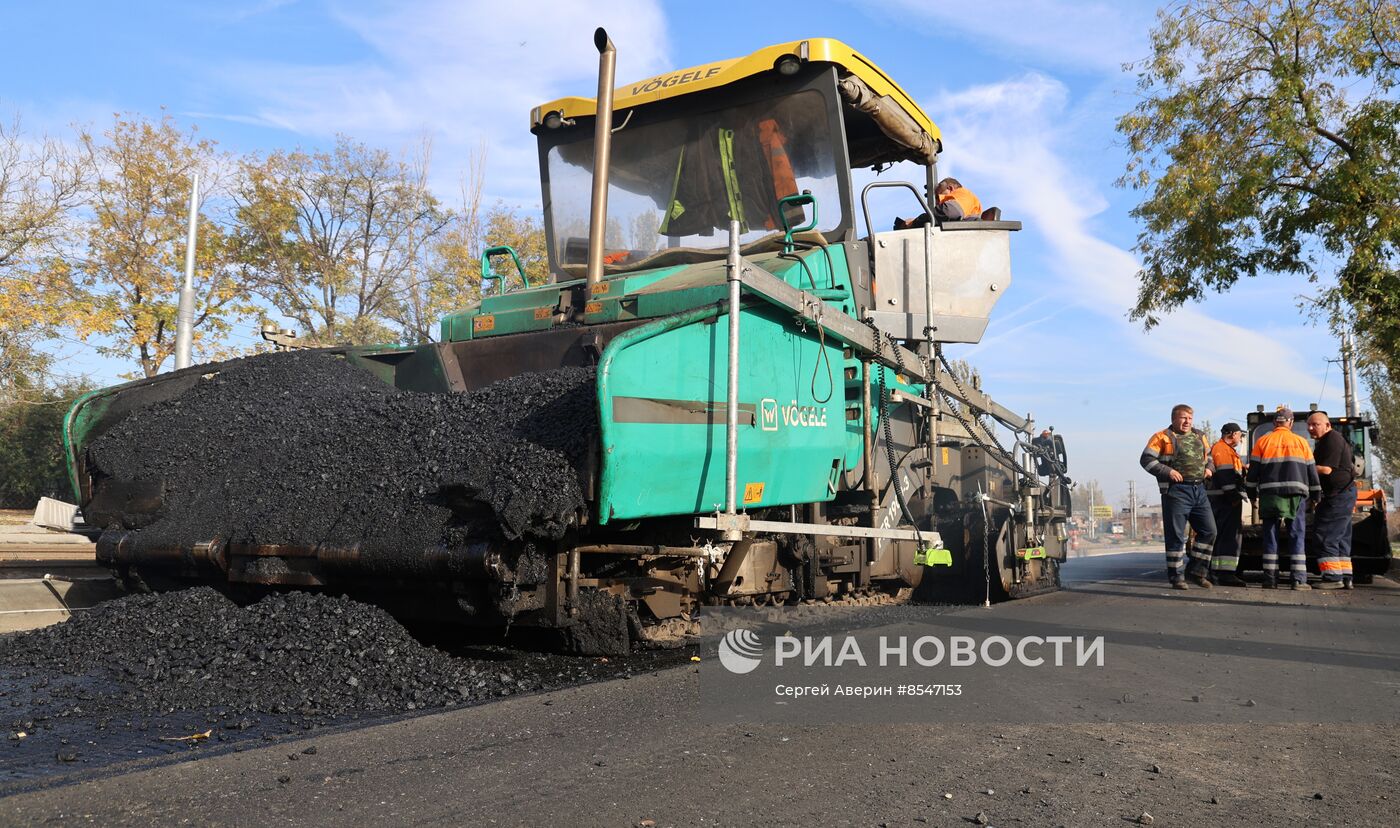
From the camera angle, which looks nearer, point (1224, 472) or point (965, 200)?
→ point (965, 200)

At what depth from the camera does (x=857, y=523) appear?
20.4 ft

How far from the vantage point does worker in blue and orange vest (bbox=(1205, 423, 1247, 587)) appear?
10055mm

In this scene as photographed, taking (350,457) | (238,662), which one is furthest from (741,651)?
(238,662)

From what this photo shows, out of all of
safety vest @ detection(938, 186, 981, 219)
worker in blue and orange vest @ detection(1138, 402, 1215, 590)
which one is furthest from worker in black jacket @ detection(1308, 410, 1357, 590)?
safety vest @ detection(938, 186, 981, 219)

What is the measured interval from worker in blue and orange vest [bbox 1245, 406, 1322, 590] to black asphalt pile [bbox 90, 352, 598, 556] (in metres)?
8.10

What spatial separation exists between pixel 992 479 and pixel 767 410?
172 inches

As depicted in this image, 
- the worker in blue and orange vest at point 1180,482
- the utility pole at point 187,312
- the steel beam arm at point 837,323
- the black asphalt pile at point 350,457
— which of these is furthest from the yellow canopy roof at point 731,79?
the utility pole at point 187,312

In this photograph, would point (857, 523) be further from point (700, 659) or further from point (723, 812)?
point (723, 812)

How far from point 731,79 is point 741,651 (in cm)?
350

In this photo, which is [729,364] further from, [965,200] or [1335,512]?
[1335,512]

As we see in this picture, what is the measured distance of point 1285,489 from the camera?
9570 millimetres

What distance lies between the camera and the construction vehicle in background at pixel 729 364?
4.22m

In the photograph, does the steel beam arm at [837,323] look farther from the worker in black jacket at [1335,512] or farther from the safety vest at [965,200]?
the worker in black jacket at [1335,512]

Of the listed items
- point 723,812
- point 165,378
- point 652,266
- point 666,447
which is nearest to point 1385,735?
point 723,812
